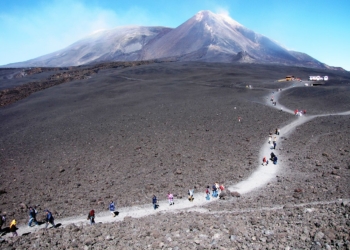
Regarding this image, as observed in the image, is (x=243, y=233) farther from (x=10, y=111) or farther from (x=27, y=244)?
(x=10, y=111)

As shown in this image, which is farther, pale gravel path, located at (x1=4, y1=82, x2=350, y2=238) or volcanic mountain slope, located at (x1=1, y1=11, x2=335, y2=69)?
volcanic mountain slope, located at (x1=1, y1=11, x2=335, y2=69)

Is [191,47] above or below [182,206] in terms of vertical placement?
above

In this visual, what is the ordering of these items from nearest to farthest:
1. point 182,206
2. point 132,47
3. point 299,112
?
point 182,206 < point 299,112 < point 132,47

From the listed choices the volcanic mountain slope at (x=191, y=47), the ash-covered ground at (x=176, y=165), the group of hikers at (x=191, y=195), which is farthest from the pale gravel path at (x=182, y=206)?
the volcanic mountain slope at (x=191, y=47)

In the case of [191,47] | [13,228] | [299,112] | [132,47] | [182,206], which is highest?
[132,47]

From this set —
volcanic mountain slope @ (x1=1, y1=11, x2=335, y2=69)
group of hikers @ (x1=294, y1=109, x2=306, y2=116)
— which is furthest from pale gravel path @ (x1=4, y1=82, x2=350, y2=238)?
volcanic mountain slope @ (x1=1, y1=11, x2=335, y2=69)

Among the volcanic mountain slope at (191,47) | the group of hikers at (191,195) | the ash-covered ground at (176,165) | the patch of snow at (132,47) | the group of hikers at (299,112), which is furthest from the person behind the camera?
the patch of snow at (132,47)

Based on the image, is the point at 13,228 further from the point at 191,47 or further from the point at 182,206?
the point at 191,47

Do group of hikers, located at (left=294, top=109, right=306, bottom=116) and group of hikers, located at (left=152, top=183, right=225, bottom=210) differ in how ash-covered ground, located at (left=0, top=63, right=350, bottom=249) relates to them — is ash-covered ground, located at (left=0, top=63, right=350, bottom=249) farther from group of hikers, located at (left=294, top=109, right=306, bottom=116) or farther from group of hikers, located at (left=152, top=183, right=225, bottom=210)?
group of hikers, located at (left=294, top=109, right=306, bottom=116)

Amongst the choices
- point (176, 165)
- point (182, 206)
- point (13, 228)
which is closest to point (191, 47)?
point (176, 165)

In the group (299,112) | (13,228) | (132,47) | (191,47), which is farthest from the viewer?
(132,47)

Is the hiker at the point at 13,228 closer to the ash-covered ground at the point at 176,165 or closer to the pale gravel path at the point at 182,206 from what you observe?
the pale gravel path at the point at 182,206

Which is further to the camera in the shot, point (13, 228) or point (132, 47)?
point (132, 47)

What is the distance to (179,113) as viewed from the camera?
33.2 meters
